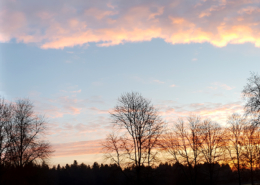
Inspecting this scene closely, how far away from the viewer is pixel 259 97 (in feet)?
90.1

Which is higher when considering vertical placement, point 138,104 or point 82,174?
point 138,104

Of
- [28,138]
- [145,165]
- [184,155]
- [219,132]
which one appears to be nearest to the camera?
[145,165]

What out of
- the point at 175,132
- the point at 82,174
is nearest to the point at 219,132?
the point at 175,132

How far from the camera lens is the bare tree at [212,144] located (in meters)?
52.5

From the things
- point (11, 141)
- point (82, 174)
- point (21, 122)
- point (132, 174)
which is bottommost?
point (82, 174)

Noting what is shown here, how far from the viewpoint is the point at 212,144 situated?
178 ft

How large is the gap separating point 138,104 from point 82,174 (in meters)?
114

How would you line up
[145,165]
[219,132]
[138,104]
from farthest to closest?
1. [219,132]
2. [138,104]
3. [145,165]

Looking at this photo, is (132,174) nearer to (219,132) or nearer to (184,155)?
(184,155)

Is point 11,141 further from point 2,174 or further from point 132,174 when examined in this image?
→ point 132,174

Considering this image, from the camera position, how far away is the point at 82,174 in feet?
452

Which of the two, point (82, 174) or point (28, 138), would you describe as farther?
point (82, 174)

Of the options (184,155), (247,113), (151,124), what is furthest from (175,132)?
(247,113)

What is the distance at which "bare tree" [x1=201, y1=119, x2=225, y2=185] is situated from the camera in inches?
2068
